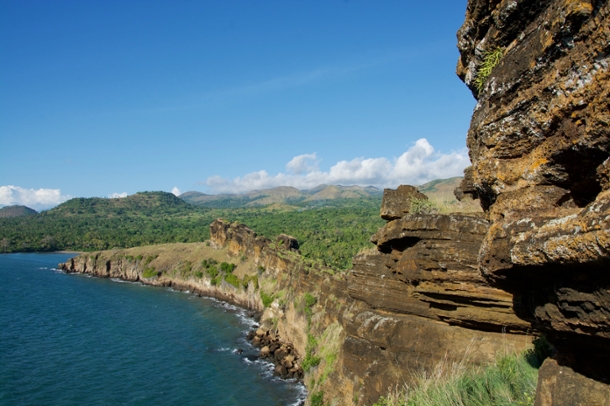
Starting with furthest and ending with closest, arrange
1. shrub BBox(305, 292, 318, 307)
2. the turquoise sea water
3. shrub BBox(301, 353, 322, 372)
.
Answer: shrub BBox(305, 292, 318, 307)
the turquoise sea water
shrub BBox(301, 353, 322, 372)

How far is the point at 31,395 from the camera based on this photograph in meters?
33.6

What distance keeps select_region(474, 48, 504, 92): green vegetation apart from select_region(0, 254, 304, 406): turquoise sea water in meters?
30.0

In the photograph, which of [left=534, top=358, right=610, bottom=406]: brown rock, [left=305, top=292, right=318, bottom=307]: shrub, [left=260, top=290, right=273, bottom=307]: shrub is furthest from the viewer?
[left=260, top=290, right=273, bottom=307]: shrub

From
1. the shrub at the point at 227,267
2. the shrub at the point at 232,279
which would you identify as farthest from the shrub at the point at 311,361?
the shrub at the point at 227,267

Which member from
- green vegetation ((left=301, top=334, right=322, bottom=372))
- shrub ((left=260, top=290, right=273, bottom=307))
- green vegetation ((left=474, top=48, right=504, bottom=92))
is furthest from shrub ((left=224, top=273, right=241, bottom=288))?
green vegetation ((left=474, top=48, right=504, bottom=92))

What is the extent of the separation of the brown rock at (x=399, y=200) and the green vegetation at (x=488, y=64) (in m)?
7.72

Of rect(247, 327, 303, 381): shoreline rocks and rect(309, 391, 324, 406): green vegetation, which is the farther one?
rect(247, 327, 303, 381): shoreline rocks

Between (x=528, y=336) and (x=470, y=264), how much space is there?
9.33ft

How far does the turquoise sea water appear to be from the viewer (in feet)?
112

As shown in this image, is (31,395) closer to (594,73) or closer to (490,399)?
(490,399)

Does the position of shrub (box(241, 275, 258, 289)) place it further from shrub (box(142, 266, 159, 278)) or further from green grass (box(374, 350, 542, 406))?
green grass (box(374, 350, 542, 406))

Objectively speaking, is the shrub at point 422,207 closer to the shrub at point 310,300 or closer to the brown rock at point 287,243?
the shrub at point 310,300

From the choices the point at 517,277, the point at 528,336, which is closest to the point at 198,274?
the point at 528,336

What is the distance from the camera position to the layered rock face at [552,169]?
15.6 feet
